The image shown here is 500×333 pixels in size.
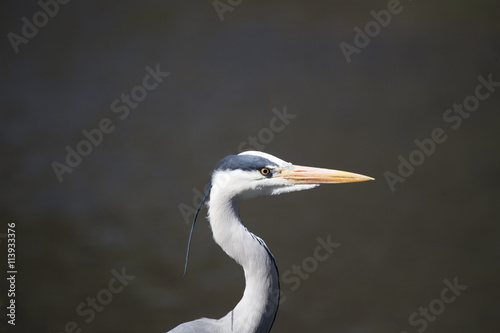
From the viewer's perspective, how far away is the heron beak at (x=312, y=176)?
9.28 ft

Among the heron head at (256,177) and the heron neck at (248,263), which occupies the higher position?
the heron head at (256,177)

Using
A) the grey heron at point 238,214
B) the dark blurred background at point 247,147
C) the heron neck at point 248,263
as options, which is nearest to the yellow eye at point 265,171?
the grey heron at point 238,214

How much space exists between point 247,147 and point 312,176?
2.73 m

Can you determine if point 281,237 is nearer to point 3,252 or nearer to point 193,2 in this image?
point 3,252

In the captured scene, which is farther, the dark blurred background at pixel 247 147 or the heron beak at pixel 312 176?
the dark blurred background at pixel 247 147

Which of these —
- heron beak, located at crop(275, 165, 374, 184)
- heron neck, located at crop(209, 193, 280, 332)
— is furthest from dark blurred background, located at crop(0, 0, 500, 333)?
heron beak, located at crop(275, 165, 374, 184)

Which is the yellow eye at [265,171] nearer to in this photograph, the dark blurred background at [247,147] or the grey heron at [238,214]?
the grey heron at [238,214]

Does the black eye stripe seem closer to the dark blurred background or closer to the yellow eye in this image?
the yellow eye

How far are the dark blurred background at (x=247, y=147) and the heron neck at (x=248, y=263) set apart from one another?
185 cm

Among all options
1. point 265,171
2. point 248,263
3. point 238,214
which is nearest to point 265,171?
point 265,171

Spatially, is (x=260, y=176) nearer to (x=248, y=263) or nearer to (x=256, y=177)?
(x=256, y=177)

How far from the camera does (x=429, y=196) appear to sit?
18.0 ft

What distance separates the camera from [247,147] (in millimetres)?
5562

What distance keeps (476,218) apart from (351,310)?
1.32 meters
